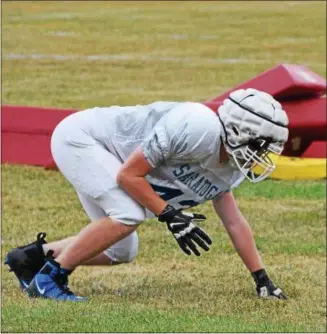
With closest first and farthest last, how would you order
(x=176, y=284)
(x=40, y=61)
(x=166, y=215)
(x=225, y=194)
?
(x=166, y=215)
(x=225, y=194)
(x=176, y=284)
(x=40, y=61)

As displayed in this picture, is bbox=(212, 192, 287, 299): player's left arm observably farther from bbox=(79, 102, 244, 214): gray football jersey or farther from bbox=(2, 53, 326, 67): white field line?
bbox=(2, 53, 326, 67): white field line

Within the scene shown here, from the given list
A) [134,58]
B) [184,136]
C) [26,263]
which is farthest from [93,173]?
[134,58]

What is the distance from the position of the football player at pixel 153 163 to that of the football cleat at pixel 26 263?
108 millimetres

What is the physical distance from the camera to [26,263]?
24.5 feet

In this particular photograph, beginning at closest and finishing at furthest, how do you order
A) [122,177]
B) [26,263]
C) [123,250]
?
[122,177] → [123,250] → [26,263]

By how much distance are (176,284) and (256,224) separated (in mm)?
2387

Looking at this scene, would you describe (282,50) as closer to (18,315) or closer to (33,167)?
(33,167)

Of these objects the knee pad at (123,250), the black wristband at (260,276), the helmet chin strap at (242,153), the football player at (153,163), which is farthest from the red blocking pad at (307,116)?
the helmet chin strap at (242,153)

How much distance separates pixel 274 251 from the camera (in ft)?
30.2

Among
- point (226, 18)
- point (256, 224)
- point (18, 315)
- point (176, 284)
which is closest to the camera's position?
point (18, 315)

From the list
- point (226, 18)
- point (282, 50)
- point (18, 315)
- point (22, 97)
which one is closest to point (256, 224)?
point (18, 315)

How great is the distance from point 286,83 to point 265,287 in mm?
4785

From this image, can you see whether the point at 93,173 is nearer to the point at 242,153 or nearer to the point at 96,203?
the point at 96,203

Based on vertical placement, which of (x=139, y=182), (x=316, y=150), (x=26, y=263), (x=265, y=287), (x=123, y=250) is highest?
(x=139, y=182)
